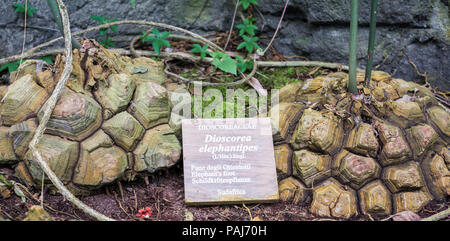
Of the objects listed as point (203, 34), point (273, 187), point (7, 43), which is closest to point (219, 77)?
point (203, 34)

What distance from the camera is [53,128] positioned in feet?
6.01

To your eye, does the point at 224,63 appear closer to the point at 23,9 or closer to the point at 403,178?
the point at 403,178

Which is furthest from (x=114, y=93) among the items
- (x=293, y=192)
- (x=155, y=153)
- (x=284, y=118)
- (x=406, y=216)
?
(x=406, y=216)

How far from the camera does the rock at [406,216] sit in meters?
1.79

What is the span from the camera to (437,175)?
1923 millimetres

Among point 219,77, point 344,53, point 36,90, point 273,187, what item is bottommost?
point 273,187

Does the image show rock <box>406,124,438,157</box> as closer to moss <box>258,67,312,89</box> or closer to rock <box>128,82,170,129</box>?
moss <box>258,67,312,89</box>

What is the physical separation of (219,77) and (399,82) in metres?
1.03

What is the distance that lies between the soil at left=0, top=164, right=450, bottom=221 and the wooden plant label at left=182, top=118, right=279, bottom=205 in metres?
0.05

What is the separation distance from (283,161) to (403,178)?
21.1 inches

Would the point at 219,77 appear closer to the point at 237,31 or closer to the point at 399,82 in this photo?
the point at 237,31

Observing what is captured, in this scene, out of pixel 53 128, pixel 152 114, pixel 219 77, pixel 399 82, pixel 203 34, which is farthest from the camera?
pixel 203 34

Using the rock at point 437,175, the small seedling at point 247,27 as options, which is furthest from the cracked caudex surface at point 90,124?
the rock at point 437,175

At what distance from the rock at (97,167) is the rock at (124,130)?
69 millimetres
